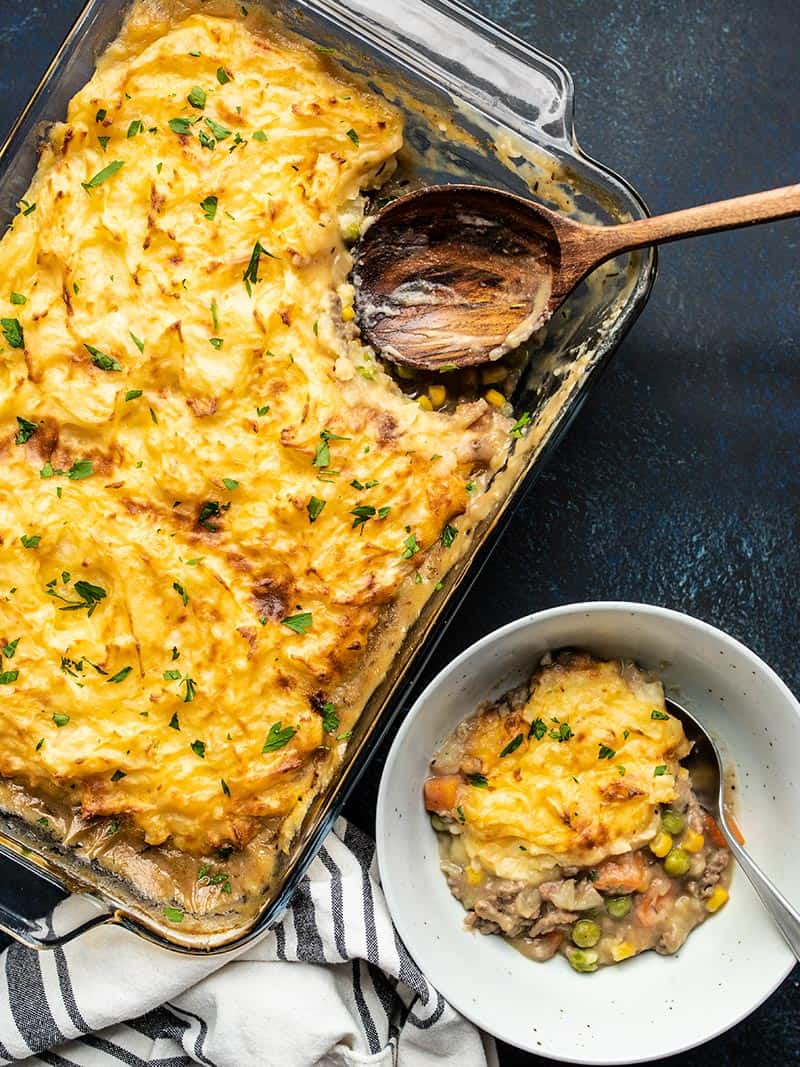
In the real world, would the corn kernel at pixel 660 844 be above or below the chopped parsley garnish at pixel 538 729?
below

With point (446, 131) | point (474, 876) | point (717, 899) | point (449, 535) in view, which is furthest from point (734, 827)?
point (446, 131)

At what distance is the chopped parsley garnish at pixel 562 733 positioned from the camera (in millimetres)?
3131

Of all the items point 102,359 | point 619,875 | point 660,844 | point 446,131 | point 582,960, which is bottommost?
point 582,960

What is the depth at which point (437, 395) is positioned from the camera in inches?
122

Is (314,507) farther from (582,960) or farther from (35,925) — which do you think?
(582,960)

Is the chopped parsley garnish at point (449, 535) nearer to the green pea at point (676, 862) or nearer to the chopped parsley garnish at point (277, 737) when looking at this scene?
the chopped parsley garnish at point (277, 737)

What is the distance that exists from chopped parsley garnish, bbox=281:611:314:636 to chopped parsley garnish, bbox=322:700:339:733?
23 cm

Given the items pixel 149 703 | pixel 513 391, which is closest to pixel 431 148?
pixel 513 391

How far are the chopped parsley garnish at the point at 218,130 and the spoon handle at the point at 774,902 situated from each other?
8.27 feet

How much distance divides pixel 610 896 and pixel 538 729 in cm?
56

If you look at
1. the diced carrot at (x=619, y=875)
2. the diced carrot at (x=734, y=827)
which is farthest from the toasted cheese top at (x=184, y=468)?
the diced carrot at (x=734, y=827)

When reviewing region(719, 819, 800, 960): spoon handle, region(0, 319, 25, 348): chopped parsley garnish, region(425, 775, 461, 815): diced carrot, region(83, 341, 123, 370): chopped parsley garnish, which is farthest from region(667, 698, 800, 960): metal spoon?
region(0, 319, 25, 348): chopped parsley garnish

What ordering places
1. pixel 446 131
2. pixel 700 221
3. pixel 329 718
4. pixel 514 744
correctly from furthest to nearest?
pixel 514 744
pixel 446 131
pixel 329 718
pixel 700 221

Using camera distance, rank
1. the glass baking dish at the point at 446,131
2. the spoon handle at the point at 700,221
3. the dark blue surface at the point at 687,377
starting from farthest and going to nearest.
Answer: the dark blue surface at the point at 687,377
the glass baking dish at the point at 446,131
the spoon handle at the point at 700,221
